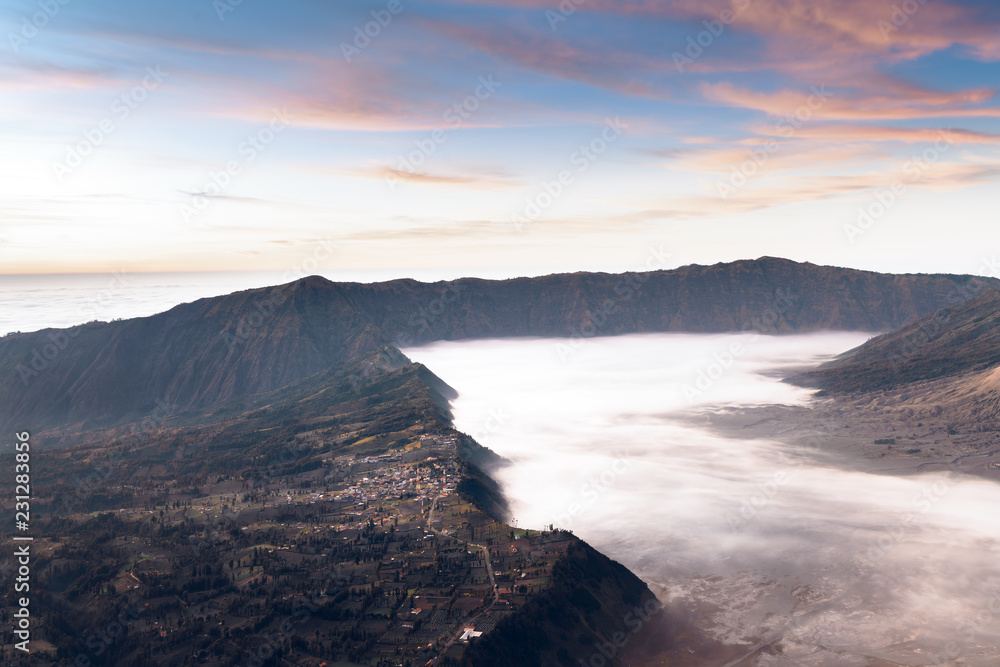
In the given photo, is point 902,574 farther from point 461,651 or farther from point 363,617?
point 363,617

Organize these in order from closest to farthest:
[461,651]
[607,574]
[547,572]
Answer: [461,651], [547,572], [607,574]

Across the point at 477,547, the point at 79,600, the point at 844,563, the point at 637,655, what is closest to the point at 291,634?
the point at 477,547

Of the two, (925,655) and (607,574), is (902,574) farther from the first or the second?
(607,574)

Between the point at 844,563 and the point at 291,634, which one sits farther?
the point at 844,563

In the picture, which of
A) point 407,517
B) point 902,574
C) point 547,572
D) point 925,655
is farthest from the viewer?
point 407,517

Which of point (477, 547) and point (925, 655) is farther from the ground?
point (477, 547)

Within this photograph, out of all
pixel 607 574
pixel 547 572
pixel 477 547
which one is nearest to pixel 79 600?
pixel 477 547

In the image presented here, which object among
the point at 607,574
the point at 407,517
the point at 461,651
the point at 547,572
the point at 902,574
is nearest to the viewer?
the point at 461,651

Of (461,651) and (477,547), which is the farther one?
(477,547)

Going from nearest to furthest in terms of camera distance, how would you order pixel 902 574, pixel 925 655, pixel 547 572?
pixel 925 655, pixel 547 572, pixel 902 574
